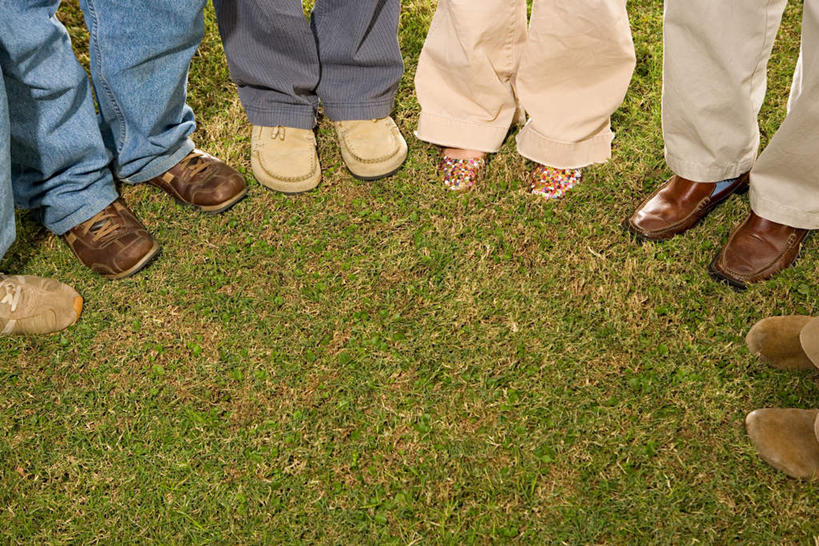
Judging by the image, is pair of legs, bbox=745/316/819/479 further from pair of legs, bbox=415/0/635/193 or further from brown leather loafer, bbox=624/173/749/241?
pair of legs, bbox=415/0/635/193

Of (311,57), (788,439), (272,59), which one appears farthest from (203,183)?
(788,439)

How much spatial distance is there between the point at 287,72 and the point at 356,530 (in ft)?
5.97

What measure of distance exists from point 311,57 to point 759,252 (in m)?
1.94

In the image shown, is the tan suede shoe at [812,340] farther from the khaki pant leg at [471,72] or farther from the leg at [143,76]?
the leg at [143,76]

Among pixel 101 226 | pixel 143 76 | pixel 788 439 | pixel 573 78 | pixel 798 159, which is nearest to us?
pixel 788 439

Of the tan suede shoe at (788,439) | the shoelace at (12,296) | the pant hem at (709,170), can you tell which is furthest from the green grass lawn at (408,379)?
the pant hem at (709,170)

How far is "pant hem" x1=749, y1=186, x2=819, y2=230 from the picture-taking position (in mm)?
2256

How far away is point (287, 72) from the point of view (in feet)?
8.65

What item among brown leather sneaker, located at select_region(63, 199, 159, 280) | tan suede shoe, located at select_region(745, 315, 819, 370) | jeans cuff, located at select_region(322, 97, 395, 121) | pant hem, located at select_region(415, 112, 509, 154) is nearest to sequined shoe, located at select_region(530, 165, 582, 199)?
pant hem, located at select_region(415, 112, 509, 154)

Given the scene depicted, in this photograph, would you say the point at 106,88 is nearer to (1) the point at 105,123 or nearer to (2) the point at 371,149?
(1) the point at 105,123

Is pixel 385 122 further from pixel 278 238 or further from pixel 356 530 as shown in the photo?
pixel 356 530

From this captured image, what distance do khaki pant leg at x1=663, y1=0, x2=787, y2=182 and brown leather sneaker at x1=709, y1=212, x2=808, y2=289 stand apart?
0.77ft

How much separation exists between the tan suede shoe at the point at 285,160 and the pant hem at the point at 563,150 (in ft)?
3.07

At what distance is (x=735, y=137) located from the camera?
228 centimetres
